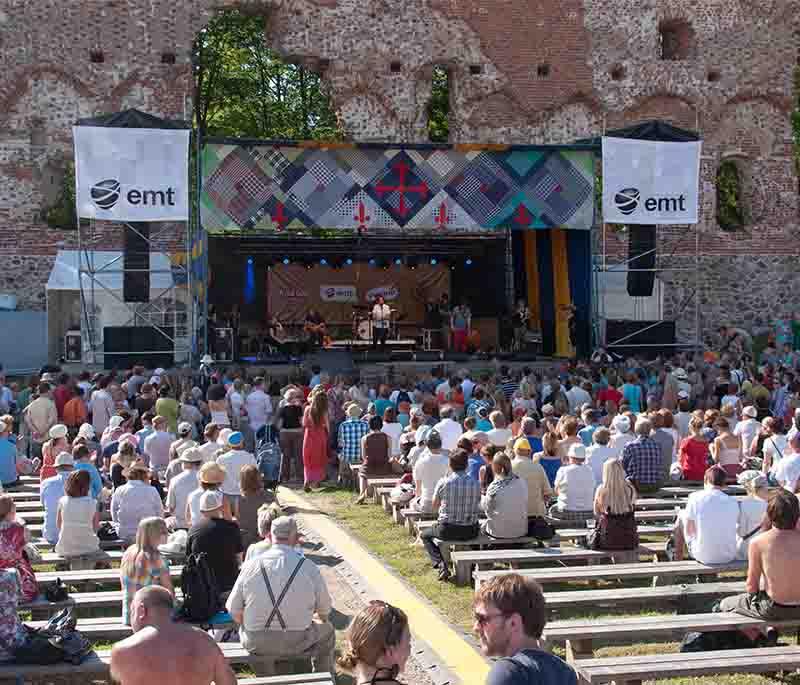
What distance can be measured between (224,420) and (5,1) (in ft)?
49.6

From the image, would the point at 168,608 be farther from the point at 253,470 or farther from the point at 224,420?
the point at 224,420

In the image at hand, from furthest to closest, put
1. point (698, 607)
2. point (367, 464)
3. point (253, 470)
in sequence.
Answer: point (367, 464) < point (253, 470) < point (698, 607)

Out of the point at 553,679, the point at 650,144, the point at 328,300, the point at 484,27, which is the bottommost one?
the point at 553,679

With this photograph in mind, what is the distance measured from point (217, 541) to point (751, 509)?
3682 millimetres

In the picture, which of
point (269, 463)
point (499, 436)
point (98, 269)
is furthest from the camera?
point (98, 269)

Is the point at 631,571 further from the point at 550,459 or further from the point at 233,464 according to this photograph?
the point at 233,464

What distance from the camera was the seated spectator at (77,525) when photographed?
8727 mm

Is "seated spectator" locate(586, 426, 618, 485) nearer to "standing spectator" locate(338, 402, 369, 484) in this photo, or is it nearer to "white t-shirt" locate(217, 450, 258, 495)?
"white t-shirt" locate(217, 450, 258, 495)

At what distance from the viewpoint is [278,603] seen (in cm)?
645

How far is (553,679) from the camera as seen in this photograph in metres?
3.98

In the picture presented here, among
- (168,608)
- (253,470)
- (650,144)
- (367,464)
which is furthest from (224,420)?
(650,144)

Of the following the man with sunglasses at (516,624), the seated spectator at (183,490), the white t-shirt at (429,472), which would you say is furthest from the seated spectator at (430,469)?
the man with sunglasses at (516,624)

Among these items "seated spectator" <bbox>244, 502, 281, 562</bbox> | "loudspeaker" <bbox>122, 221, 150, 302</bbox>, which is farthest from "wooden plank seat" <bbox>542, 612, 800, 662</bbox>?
"loudspeaker" <bbox>122, 221, 150, 302</bbox>

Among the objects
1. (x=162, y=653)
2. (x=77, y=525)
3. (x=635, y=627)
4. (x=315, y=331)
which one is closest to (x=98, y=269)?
(x=315, y=331)
